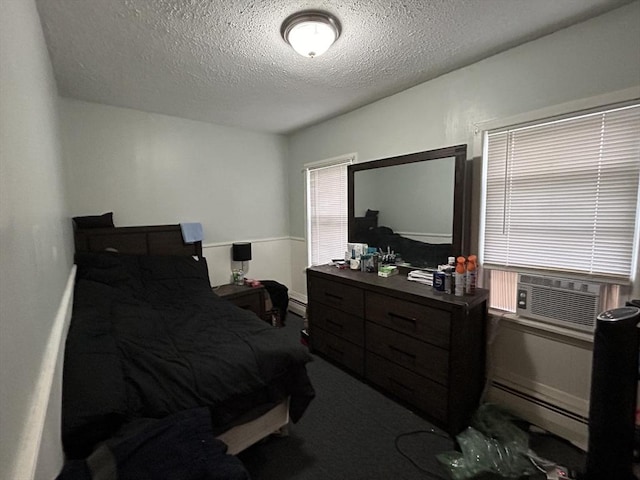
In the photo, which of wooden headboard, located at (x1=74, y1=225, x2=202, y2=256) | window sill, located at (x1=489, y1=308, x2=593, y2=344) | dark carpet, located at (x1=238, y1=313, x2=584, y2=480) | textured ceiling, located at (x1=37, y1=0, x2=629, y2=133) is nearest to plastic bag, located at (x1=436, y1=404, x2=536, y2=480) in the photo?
dark carpet, located at (x1=238, y1=313, x2=584, y2=480)

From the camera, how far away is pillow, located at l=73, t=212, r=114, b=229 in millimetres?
2604

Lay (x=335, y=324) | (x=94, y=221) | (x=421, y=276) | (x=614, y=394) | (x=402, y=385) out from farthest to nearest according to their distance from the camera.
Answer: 1. (x=94, y=221)
2. (x=335, y=324)
3. (x=421, y=276)
4. (x=402, y=385)
5. (x=614, y=394)

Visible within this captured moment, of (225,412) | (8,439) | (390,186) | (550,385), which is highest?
(390,186)

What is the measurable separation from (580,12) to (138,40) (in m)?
2.49

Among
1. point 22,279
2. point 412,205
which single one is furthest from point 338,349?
point 22,279

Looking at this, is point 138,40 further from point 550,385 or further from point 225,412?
point 550,385

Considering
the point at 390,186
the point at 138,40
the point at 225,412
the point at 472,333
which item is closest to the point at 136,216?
the point at 138,40

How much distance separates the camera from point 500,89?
1945 mm

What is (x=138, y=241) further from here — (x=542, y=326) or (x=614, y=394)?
(x=614, y=394)

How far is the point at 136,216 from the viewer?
2.95m

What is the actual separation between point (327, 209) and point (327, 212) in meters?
0.04

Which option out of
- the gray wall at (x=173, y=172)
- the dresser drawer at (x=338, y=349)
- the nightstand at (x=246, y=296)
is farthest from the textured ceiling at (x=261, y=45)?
the dresser drawer at (x=338, y=349)

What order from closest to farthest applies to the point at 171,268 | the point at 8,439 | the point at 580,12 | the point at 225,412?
the point at 8,439 < the point at 225,412 < the point at 580,12 < the point at 171,268

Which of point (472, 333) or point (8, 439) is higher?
point (8, 439)
